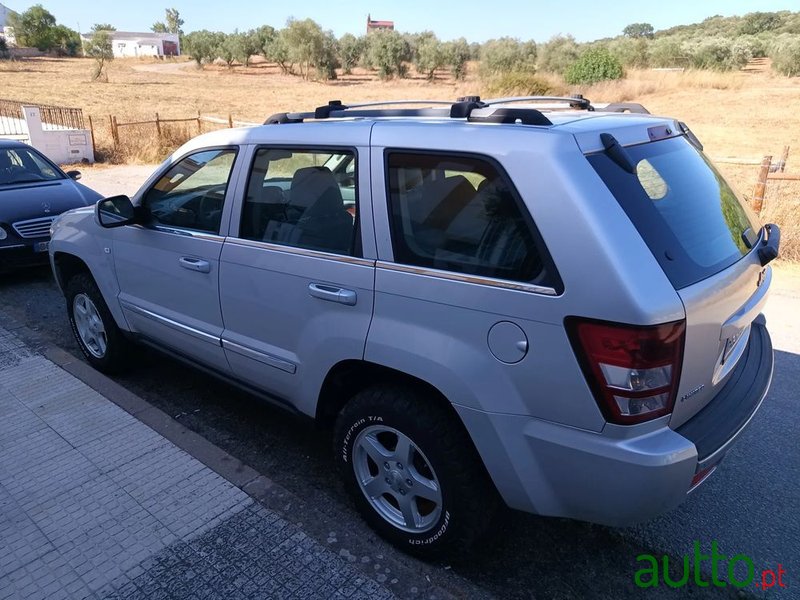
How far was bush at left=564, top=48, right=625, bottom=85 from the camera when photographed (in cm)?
3038

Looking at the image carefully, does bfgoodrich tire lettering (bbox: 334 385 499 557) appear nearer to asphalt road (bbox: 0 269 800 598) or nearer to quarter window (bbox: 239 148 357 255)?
asphalt road (bbox: 0 269 800 598)

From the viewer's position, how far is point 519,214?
210cm

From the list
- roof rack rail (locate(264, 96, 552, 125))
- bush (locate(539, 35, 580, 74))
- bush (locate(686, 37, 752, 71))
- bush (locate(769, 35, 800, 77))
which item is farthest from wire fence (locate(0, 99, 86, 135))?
bush (locate(686, 37, 752, 71))

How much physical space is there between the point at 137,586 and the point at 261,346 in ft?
3.81

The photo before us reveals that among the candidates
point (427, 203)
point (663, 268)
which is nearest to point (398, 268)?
point (427, 203)

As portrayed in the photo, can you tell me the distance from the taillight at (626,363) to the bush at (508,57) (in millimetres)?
38178

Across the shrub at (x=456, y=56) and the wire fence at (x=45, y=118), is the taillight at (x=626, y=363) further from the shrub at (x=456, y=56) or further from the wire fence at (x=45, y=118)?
the shrub at (x=456, y=56)

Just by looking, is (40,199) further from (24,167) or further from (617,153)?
(617,153)

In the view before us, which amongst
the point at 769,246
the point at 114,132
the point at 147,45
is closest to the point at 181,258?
the point at 769,246

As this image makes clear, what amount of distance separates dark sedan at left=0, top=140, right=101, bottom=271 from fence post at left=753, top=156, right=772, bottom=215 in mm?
8103

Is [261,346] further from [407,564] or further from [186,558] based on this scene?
[407,564]

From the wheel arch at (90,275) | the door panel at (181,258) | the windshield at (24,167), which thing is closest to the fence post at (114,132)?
the windshield at (24,167)

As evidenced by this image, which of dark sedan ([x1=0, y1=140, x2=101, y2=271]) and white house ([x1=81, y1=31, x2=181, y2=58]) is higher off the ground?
white house ([x1=81, y1=31, x2=181, y2=58])

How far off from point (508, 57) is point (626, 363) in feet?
144
